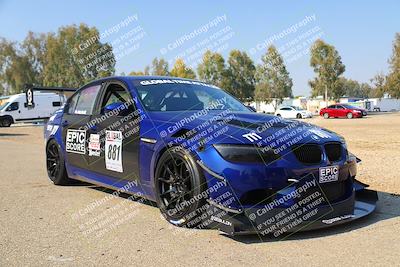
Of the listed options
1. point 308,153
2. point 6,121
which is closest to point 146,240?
point 308,153

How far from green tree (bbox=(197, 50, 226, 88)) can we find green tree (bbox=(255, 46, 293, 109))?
5.66 m

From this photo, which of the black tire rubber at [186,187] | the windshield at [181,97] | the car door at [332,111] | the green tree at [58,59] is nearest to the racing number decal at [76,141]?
the windshield at [181,97]

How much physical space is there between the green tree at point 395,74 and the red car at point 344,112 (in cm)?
1988

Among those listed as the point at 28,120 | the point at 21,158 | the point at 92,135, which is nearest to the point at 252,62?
the point at 28,120

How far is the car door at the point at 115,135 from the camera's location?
16.7ft

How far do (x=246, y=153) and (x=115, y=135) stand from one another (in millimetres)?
1981

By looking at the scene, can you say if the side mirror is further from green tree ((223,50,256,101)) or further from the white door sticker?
green tree ((223,50,256,101))

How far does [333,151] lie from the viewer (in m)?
4.45

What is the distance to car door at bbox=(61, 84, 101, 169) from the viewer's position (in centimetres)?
610

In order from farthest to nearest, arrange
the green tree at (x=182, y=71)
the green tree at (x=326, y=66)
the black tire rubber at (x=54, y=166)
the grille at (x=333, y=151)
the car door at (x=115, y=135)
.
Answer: the green tree at (x=326, y=66), the green tree at (x=182, y=71), the black tire rubber at (x=54, y=166), the car door at (x=115, y=135), the grille at (x=333, y=151)

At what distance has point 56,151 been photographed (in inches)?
276

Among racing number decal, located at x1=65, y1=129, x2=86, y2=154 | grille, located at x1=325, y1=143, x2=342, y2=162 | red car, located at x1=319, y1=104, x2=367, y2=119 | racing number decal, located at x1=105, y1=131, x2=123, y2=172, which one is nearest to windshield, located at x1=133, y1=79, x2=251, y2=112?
racing number decal, located at x1=105, y1=131, x2=123, y2=172

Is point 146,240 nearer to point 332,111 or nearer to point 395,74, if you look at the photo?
point 332,111

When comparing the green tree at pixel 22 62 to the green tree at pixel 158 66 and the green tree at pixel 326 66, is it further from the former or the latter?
the green tree at pixel 326 66
